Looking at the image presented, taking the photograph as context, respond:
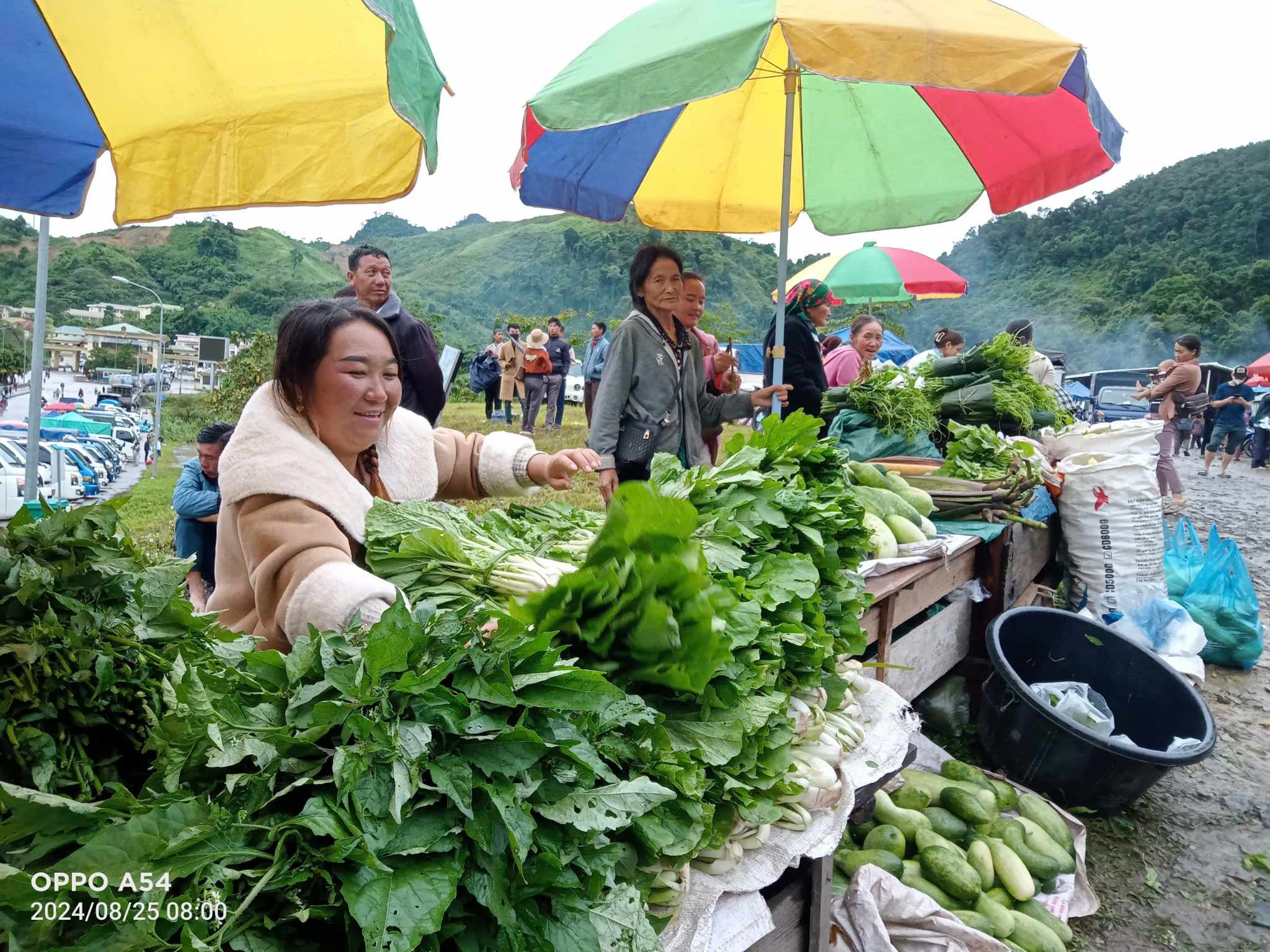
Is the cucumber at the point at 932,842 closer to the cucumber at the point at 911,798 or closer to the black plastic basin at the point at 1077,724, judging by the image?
the cucumber at the point at 911,798

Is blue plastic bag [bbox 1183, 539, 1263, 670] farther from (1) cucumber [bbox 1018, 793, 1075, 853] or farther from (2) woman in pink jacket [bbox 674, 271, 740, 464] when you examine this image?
(2) woman in pink jacket [bbox 674, 271, 740, 464]

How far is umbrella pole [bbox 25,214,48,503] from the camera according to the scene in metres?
3.15

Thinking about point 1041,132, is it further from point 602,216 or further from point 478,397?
point 478,397

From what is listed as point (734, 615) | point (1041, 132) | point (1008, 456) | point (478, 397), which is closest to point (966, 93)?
point (1041, 132)

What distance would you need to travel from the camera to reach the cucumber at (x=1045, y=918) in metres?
2.51

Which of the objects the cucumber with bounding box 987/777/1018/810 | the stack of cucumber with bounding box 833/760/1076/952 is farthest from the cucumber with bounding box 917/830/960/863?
the cucumber with bounding box 987/777/1018/810

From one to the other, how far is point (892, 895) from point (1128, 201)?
58047mm

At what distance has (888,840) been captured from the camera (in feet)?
8.33

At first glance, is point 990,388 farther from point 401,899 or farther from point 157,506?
point 157,506

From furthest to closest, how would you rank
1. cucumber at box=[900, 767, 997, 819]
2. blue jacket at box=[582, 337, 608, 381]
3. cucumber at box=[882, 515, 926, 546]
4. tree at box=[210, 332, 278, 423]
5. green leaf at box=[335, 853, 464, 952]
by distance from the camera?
blue jacket at box=[582, 337, 608, 381]
tree at box=[210, 332, 278, 423]
cucumber at box=[882, 515, 926, 546]
cucumber at box=[900, 767, 997, 819]
green leaf at box=[335, 853, 464, 952]

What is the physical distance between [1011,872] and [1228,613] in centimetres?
374

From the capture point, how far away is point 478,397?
2611 centimetres

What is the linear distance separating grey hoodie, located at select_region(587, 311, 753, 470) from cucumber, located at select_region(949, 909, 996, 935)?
2.08m

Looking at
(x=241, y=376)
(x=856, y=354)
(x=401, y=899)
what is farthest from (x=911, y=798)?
(x=241, y=376)
